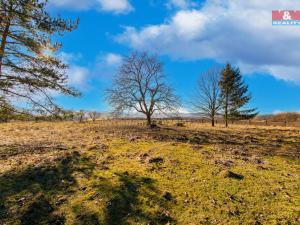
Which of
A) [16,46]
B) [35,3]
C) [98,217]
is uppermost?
[35,3]

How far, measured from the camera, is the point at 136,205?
6723mm

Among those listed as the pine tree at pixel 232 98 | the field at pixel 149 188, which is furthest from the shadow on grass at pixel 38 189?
the pine tree at pixel 232 98

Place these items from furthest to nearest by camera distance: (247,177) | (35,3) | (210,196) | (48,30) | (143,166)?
(48,30)
(35,3)
(143,166)
(247,177)
(210,196)

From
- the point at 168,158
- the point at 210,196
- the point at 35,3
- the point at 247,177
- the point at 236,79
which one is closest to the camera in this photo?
the point at 210,196

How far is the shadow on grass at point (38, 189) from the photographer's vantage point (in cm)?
643

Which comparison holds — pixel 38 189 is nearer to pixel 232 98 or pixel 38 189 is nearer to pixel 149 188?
pixel 149 188

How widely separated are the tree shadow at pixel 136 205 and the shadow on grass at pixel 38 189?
1.50m

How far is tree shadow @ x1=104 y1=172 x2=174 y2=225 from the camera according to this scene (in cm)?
607

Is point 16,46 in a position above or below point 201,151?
above

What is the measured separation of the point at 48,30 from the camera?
12.2 m

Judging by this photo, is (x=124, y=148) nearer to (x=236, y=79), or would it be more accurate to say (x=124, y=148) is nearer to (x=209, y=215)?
(x=209, y=215)

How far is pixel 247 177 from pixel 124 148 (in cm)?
690

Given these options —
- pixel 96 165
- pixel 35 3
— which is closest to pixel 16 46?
pixel 35 3

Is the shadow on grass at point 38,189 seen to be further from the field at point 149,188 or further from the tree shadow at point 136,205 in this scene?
the tree shadow at point 136,205
